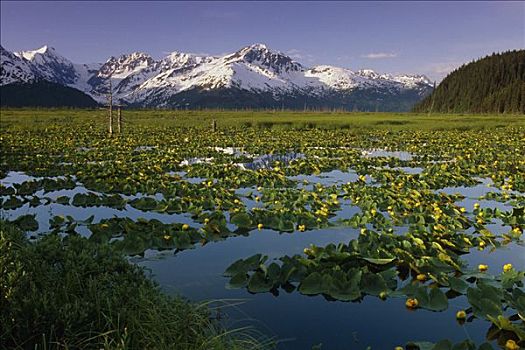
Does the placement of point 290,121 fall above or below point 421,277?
above

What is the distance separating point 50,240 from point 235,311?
9.15ft

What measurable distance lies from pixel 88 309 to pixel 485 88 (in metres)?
167

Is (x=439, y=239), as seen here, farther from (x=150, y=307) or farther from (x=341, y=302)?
(x=150, y=307)

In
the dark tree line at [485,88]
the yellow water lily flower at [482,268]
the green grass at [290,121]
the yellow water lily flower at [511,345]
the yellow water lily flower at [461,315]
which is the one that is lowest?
the yellow water lily flower at [461,315]

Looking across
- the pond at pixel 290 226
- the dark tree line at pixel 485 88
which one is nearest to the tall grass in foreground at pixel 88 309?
the pond at pixel 290 226

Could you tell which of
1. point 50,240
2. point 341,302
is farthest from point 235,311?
point 50,240

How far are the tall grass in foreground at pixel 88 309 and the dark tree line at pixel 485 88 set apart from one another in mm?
135109

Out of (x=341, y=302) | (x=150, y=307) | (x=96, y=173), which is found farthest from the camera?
(x=96, y=173)

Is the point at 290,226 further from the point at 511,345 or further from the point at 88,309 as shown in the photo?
the point at 88,309

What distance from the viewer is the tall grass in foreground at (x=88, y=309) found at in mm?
4309

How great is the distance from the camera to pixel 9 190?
13656mm

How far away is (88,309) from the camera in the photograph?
4613 millimetres

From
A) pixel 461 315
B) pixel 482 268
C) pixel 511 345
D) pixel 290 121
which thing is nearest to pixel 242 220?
pixel 482 268

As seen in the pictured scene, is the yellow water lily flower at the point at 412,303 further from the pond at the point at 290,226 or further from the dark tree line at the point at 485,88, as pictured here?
the dark tree line at the point at 485,88
